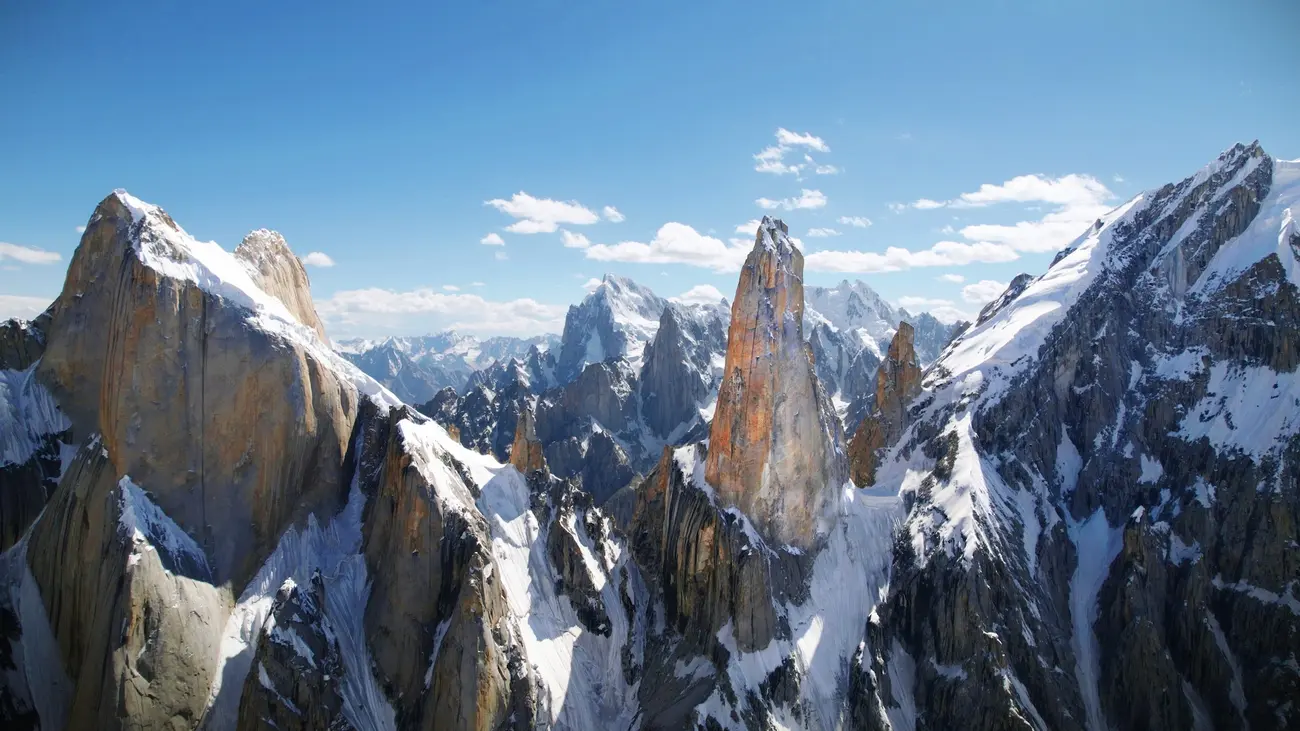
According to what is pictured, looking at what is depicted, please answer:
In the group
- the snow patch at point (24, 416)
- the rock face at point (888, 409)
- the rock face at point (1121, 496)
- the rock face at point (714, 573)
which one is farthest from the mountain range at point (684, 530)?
the rock face at point (888, 409)

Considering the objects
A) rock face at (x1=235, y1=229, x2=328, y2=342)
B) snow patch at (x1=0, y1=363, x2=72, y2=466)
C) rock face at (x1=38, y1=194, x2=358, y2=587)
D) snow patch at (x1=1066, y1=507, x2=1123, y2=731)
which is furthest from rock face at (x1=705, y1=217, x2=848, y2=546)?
snow patch at (x1=0, y1=363, x2=72, y2=466)

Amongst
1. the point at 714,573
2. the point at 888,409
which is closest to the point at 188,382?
the point at 714,573

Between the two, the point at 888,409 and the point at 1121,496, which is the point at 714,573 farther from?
the point at 1121,496

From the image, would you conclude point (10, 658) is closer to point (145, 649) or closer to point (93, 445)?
point (145, 649)

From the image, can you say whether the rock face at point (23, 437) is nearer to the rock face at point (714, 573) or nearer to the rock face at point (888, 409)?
the rock face at point (714, 573)

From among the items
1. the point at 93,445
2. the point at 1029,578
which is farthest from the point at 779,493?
the point at 93,445
